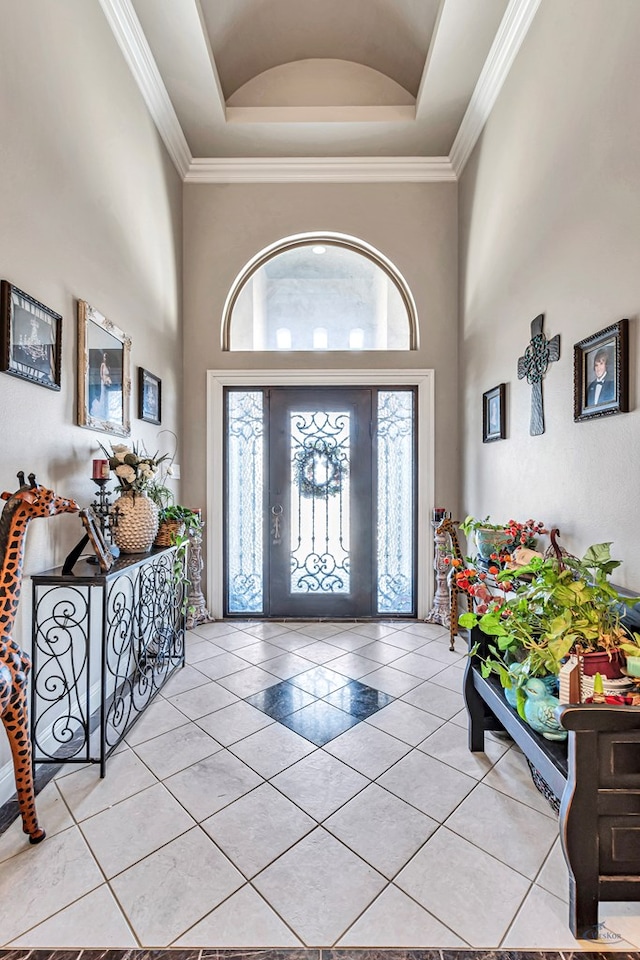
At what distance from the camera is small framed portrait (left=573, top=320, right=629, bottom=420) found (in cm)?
Answer: 163

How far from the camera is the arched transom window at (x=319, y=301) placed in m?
3.77

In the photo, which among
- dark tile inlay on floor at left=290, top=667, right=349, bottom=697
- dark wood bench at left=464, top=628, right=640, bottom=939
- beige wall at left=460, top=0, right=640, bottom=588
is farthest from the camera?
dark tile inlay on floor at left=290, top=667, right=349, bottom=697

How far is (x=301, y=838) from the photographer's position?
60.2 inches

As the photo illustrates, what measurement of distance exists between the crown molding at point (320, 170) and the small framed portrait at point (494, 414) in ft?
6.87

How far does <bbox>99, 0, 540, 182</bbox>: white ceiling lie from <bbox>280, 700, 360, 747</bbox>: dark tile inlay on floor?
3868mm

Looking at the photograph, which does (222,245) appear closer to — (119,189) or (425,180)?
(119,189)

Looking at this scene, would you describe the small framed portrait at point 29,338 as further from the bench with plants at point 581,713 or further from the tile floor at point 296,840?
the bench with plants at point 581,713

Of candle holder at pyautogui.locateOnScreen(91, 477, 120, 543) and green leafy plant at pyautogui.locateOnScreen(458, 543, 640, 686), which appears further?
candle holder at pyautogui.locateOnScreen(91, 477, 120, 543)

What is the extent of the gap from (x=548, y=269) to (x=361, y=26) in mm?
2554

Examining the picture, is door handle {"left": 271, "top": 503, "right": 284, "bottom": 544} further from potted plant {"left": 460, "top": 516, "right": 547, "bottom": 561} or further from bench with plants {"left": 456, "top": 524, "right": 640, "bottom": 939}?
bench with plants {"left": 456, "top": 524, "right": 640, "bottom": 939}

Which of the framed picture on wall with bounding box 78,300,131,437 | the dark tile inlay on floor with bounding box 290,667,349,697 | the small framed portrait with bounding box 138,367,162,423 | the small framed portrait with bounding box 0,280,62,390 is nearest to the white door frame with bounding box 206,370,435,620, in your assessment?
the small framed portrait with bounding box 138,367,162,423

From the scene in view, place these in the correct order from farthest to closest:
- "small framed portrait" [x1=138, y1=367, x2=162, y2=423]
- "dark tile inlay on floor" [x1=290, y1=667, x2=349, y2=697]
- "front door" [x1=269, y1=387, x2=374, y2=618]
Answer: "front door" [x1=269, y1=387, x2=374, y2=618], "small framed portrait" [x1=138, y1=367, x2=162, y2=423], "dark tile inlay on floor" [x1=290, y1=667, x2=349, y2=697]

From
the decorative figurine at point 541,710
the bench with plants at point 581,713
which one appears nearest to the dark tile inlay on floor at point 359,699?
the bench with plants at point 581,713

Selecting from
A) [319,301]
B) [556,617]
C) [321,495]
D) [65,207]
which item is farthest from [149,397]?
[556,617]
